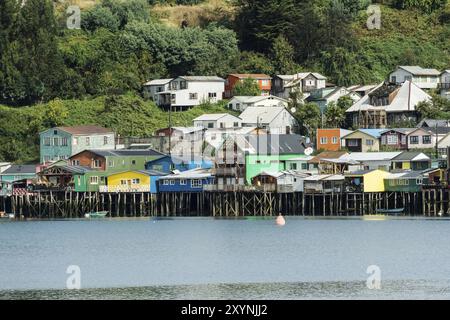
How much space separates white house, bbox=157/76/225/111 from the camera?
105500 millimetres

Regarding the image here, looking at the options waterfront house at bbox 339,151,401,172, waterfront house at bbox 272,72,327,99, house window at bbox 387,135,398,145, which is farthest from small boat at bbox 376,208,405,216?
waterfront house at bbox 272,72,327,99

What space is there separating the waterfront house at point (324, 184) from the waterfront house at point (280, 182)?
701mm

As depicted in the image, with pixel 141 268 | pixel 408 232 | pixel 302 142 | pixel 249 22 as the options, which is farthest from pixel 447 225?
pixel 249 22

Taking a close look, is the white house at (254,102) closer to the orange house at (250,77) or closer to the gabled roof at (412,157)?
the orange house at (250,77)

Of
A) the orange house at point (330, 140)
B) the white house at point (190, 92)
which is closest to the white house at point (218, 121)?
the white house at point (190, 92)

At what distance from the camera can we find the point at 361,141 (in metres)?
97.4

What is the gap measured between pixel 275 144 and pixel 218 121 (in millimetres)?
7118

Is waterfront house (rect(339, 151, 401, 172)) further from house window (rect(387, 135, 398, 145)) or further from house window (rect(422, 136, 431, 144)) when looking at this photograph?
house window (rect(387, 135, 398, 145))

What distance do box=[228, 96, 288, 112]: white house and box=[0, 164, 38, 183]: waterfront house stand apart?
52.2 feet

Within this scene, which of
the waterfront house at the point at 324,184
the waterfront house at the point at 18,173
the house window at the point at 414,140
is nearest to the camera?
the waterfront house at the point at 324,184

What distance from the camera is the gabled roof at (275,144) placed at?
93438 mm

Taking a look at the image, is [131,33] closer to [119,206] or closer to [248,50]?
[248,50]

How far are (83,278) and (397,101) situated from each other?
4740cm

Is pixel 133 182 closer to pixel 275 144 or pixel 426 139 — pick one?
pixel 275 144
